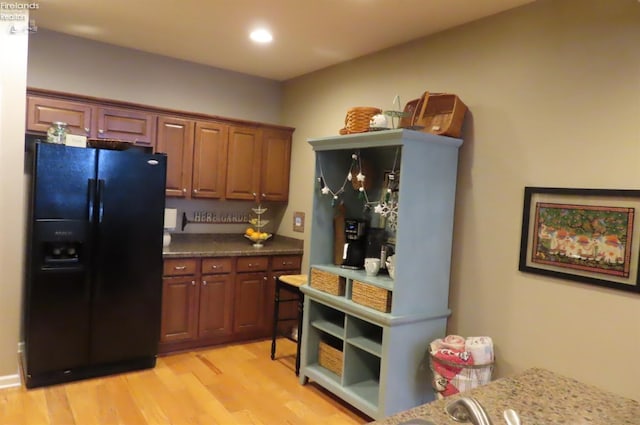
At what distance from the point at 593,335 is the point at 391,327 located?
1.06 metres

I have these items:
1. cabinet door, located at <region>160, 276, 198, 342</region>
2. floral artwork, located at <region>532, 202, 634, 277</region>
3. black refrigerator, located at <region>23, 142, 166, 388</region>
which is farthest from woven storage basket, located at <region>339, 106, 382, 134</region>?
cabinet door, located at <region>160, 276, 198, 342</region>

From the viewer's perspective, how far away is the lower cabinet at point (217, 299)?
3.85 m

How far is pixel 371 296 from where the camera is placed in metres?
2.89

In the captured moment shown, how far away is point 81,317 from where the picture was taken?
129 inches

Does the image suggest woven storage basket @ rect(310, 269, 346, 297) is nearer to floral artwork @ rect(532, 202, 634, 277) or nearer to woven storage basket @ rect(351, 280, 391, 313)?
woven storage basket @ rect(351, 280, 391, 313)

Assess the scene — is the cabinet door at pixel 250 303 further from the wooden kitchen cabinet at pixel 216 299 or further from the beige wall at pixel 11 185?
the beige wall at pixel 11 185

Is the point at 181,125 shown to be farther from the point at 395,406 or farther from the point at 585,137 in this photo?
the point at 585,137

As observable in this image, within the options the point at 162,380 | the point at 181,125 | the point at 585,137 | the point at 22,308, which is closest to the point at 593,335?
the point at 585,137

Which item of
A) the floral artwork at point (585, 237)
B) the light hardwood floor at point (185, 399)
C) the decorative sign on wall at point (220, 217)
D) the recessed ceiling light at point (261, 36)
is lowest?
the light hardwood floor at point (185, 399)

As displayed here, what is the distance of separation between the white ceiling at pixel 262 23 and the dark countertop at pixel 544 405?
2.16m

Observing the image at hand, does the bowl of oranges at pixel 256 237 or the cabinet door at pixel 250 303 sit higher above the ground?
the bowl of oranges at pixel 256 237

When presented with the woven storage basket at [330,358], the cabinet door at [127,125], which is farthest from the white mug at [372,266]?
the cabinet door at [127,125]

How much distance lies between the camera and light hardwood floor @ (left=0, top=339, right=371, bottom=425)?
2.84 m

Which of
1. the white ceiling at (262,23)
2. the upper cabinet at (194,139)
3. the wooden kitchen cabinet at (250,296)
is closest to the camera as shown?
the white ceiling at (262,23)
